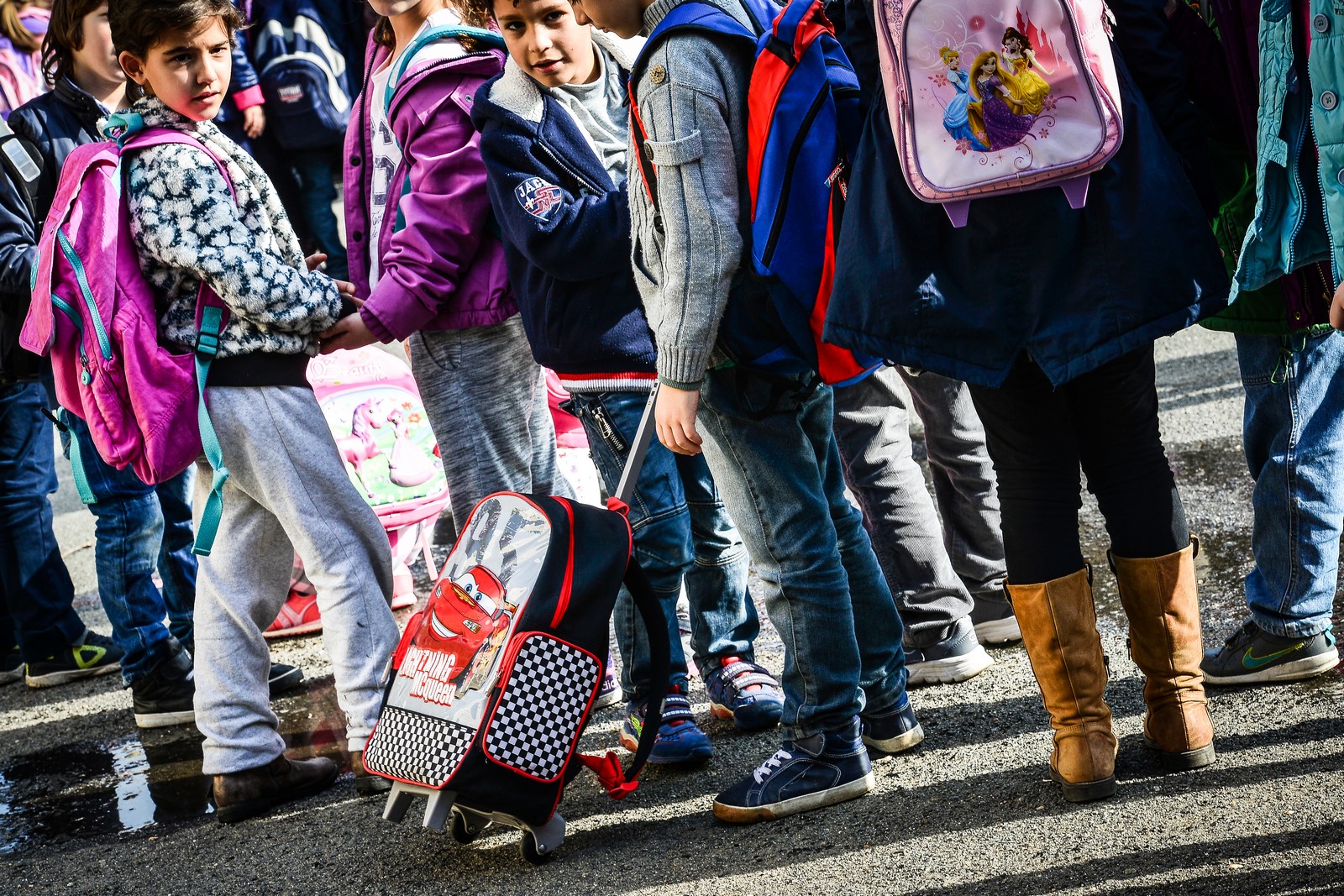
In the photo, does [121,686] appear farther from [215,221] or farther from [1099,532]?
[1099,532]

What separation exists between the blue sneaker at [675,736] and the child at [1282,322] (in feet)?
4.04

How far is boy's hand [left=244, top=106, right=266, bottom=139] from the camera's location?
6672 millimetres

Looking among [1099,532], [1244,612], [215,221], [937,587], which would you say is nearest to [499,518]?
[215,221]

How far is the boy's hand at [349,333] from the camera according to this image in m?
3.43

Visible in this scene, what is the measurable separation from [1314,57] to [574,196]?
1.54 m

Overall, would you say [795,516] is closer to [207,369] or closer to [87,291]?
[207,369]

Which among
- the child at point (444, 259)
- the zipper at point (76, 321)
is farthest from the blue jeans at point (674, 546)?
the zipper at point (76, 321)

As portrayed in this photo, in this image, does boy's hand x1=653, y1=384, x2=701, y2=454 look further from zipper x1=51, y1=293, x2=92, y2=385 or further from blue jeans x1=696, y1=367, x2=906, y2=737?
zipper x1=51, y1=293, x2=92, y2=385

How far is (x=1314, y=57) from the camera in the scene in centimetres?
236

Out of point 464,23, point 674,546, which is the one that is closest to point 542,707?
point 674,546

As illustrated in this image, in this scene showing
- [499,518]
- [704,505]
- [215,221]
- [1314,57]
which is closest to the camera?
[1314,57]

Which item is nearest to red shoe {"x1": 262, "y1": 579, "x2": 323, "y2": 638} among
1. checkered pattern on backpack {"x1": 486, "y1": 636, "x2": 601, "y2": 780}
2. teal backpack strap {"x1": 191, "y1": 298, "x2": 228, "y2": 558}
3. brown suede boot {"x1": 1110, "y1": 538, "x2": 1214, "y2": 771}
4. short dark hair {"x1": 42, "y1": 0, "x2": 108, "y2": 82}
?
teal backpack strap {"x1": 191, "y1": 298, "x2": 228, "y2": 558}

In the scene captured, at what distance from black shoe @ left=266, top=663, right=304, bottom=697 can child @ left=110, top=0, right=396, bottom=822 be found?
743 millimetres

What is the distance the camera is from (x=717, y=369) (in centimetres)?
285
